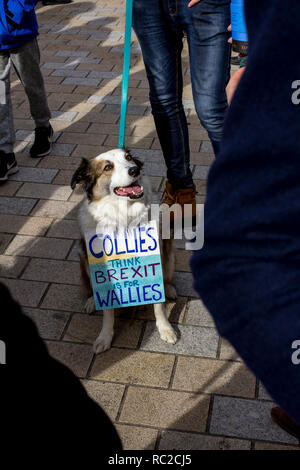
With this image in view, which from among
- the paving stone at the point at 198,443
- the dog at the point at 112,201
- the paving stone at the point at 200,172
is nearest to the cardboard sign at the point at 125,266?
the dog at the point at 112,201

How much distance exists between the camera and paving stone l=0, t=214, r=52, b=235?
13.4ft

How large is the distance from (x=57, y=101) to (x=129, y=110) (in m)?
0.98

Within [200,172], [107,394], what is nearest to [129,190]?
[107,394]

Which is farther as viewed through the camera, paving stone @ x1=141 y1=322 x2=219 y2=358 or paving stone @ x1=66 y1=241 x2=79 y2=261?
paving stone @ x1=66 y1=241 x2=79 y2=261

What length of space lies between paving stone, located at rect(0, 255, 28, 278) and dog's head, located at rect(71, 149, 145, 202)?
37.0 inches

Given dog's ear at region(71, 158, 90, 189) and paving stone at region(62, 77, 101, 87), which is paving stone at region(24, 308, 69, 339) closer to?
dog's ear at region(71, 158, 90, 189)

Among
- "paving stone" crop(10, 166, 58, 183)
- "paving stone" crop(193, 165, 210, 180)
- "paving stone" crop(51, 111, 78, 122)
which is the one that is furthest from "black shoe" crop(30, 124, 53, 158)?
"paving stone" crop(193, 165, 210, 180)

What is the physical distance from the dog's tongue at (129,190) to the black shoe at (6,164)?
2.03 meters

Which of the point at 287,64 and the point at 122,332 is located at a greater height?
the point at 287,64

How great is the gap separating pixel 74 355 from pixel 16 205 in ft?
6.10
